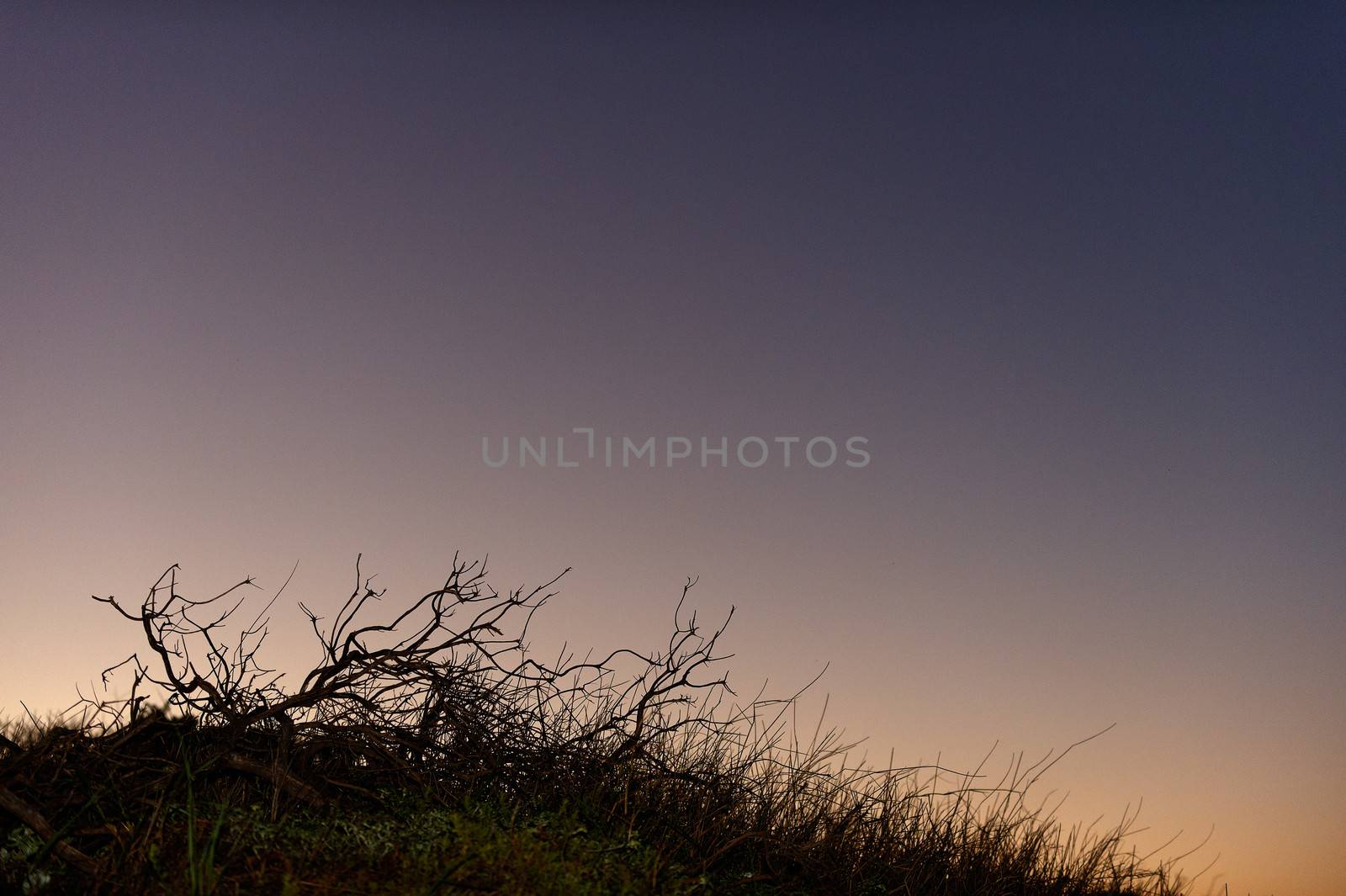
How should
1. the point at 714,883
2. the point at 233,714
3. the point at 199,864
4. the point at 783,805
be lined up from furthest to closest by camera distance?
the point at 783,805 → the point at 233,714 → the point at 714,883 → the point at 199,864

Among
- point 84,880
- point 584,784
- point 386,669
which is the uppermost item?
point 386,669

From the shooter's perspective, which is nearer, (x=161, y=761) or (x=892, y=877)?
(x=161, y=761)

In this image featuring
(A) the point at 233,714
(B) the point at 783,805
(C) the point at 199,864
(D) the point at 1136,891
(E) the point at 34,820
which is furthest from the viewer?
(D) the point at 1136,891

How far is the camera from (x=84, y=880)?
4.22 metres

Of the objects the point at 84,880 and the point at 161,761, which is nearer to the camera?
the point at 84,880

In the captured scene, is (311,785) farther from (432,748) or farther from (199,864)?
(199,864)

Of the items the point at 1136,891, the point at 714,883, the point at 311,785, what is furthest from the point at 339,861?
the point at 1136,891

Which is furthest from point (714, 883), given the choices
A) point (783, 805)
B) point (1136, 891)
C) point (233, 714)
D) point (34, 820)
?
point (1136, 891)

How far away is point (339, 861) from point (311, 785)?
2.87 feet

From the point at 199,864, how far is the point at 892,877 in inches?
161

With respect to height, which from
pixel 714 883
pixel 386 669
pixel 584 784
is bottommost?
pixel 714 883

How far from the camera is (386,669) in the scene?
563cm

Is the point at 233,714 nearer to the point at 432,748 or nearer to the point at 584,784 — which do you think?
the point at 432,748

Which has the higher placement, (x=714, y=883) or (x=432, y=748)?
(x=432, y=748)
